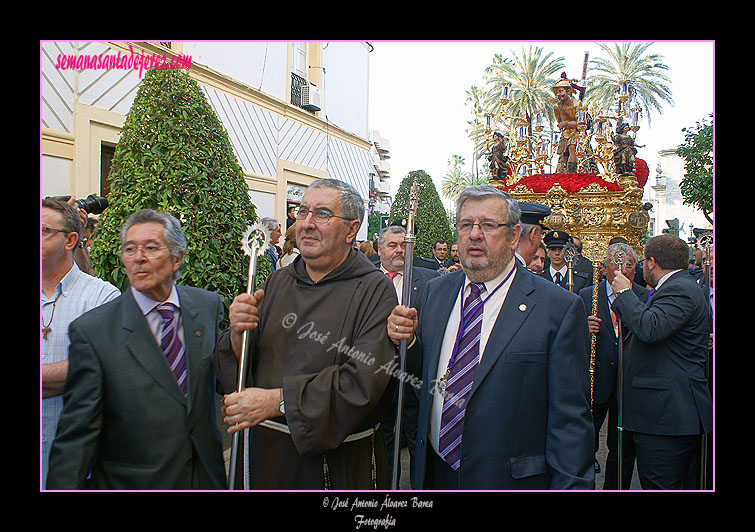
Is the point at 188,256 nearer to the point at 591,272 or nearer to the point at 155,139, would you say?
the point at 155,139

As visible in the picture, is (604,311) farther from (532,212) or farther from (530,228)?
(532,212)

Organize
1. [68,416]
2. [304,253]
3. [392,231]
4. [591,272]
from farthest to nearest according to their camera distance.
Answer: [591,272] → [392,231] → [304,253] → [68,416]

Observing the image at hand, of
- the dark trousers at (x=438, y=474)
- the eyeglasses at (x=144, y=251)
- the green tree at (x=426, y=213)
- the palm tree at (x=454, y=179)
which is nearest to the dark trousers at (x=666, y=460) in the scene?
the dark trousers at (x=438, y=474)

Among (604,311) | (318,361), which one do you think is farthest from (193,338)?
(604,311)

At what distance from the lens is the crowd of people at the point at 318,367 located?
256cm

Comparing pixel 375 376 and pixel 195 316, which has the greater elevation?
pixel 195 316

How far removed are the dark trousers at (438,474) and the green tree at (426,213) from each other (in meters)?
10.2

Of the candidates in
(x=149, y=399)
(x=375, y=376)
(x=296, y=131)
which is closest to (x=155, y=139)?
(x=149, y=399)

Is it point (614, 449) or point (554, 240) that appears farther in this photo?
point (554, 240)

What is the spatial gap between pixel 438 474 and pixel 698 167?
51.8 feet

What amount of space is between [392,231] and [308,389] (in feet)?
11.9

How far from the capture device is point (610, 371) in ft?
16.0

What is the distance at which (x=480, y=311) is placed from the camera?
282 cm

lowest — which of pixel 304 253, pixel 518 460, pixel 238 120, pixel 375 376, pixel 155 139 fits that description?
pixel 518 460
